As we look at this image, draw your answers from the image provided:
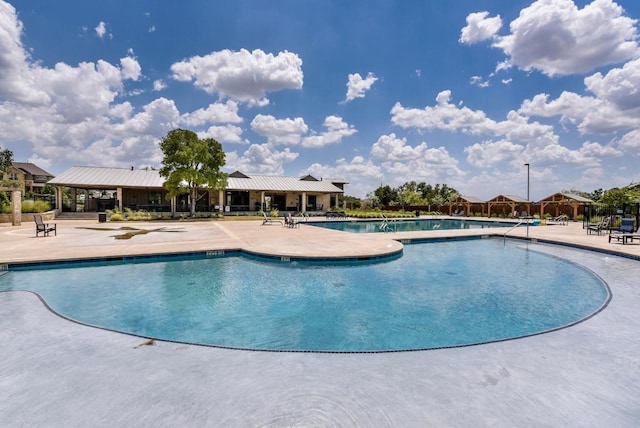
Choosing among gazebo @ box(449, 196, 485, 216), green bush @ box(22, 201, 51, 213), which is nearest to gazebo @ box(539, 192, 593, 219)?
gazebo @ box(449, 196, 485, 216)

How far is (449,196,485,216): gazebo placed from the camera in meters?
36.2

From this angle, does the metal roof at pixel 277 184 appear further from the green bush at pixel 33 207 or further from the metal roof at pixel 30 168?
the metal roof at pixel 30 168

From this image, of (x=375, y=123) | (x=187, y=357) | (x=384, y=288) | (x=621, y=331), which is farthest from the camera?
(x=375, y=123)

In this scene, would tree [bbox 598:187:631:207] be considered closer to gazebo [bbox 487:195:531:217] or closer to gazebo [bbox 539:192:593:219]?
gazebo [bbox 539:192:593:219]

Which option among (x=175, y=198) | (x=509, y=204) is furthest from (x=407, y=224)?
(x=175, y=198)

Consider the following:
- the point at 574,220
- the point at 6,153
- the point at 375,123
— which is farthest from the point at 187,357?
the point at 6,153

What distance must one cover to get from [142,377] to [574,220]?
3518 centimetres

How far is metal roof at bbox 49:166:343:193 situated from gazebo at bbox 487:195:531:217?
17238 millimetres

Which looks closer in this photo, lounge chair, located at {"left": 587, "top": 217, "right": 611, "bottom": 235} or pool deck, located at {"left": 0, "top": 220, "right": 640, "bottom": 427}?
pool deck, located at {"left": 0, "top": 220, "right": 640, "bottom": 427}

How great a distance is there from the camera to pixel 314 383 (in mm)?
2881

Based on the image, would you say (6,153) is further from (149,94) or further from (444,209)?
(444,209)

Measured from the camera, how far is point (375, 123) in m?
28.1

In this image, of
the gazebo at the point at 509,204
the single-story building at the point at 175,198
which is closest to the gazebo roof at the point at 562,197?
the gazebo at the point at 509,204

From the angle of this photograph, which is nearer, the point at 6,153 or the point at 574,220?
the point at 574,220
